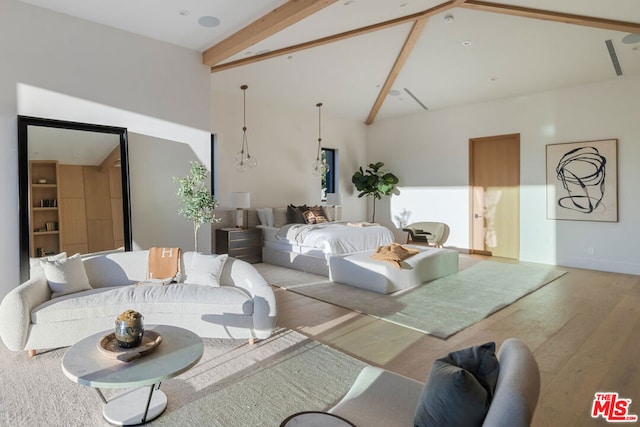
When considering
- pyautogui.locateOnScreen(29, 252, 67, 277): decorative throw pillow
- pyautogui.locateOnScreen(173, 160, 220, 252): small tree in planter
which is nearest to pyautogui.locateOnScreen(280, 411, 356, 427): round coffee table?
pyautogui.locateOnScreen(29, 252, 67, 277): decorative throw pillow

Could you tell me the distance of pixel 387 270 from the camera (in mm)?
4895

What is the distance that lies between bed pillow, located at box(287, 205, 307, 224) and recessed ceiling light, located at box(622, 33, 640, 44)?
562 centimetres

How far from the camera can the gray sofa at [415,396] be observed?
1089 mm

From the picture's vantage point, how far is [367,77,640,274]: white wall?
6094 millimetres

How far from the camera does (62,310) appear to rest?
3.02m

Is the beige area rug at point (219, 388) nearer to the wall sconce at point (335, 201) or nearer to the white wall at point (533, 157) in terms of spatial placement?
the wall sconce at point (335, 201)

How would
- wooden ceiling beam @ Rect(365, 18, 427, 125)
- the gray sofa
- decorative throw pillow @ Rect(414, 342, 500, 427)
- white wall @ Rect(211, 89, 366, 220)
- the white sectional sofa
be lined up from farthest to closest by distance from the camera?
white wall @ Rect(211, 89, 366, 220) < wooden ceiling beam @ Rect(365, 18, 427, 125) < the white sectional sofa < decorative throw pillow @ Rect(414, 342, 500, 427) < the gray sofa

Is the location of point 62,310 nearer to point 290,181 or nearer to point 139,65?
point 139,65

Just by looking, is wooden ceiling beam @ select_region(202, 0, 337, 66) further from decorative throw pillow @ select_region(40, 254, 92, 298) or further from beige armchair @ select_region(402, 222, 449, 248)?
beige armchair @ select_region(402, 222, 449, 248)

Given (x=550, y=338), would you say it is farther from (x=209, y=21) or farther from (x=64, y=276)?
(x=209, y=21)

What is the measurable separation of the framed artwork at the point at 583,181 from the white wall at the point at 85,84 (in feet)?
20.3

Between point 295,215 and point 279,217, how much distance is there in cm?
33

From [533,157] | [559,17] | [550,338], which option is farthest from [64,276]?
[533,157]

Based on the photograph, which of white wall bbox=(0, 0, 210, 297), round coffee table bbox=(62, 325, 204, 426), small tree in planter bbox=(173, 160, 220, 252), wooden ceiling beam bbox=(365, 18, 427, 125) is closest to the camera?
round coffee table bbox=(62, 325, 204, 426)
